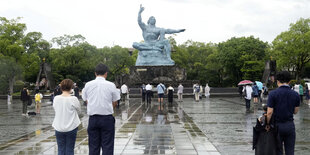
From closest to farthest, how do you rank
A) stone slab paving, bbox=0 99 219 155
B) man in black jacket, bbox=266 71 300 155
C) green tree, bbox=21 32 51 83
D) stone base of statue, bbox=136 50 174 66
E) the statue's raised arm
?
man in black jacket, bbox=266 71 300 155 → stone slab paving, bbox=0 99 219 155 → the statue's raised arm → stone base of statue, bbox=136 50 174 66 → green tree, bbox=21 32 51 83

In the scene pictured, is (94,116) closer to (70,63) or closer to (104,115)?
(104,115)

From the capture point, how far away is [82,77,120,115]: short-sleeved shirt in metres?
5.03

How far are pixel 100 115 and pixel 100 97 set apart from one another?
268 millimetres

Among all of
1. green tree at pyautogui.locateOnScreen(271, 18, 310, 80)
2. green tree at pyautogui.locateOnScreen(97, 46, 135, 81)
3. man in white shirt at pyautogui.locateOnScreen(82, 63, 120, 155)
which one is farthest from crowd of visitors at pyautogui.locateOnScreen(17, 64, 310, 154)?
green tree at pyautogui.locateOnScreen(97, 46, 135, 81)

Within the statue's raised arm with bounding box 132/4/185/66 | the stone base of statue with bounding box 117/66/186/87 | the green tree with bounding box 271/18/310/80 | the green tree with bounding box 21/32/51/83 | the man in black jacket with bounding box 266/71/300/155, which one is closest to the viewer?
the man in black jacket with bounding box 266/71/300/155

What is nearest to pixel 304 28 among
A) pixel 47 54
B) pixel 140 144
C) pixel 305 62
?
pixel 305 62

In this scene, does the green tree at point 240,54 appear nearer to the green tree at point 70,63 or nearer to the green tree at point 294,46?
the green tree at point 294,46

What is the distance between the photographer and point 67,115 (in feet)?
17.0

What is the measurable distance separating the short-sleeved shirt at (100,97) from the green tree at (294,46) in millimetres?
45317

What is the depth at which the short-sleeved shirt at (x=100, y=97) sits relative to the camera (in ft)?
16.5

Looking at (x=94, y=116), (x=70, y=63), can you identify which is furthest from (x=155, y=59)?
(x=94, y=116)

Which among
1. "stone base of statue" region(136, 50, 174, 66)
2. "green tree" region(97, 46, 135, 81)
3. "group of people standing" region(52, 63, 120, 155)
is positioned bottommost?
"group of people standing" region(52, 63, 120, 155)

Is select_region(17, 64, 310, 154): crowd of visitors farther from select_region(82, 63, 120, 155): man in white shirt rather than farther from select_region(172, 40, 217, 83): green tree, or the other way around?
select_region(172, 40, 217, 83): green tree

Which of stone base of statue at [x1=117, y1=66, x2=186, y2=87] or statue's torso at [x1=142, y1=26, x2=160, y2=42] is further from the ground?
statue's torso at [x1=142, y1=26, x2=160, y2=42]
